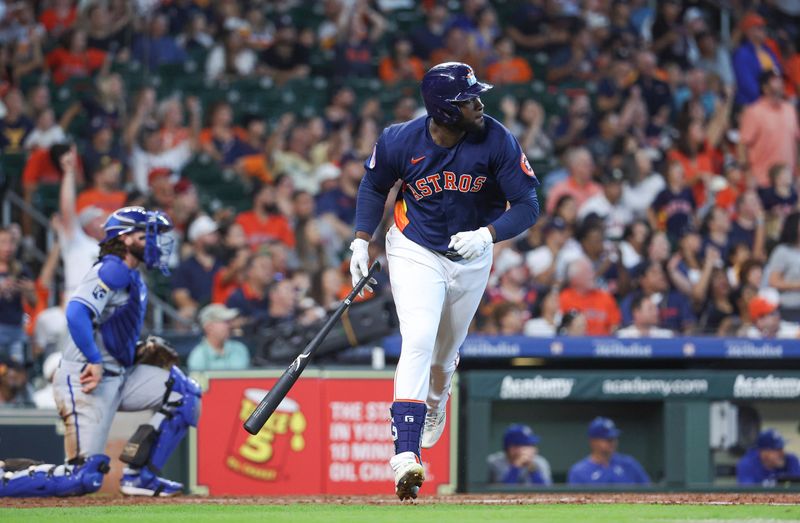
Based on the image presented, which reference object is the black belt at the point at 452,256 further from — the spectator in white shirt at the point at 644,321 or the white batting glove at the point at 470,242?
the spectator in white shirt at the point at 644,321

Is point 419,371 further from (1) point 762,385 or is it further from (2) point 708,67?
(2) point 708,67

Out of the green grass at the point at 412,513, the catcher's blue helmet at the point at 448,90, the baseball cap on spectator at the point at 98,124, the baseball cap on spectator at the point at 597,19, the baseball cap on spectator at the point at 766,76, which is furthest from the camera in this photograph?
the baseball cap on spectator at the point at 597,19

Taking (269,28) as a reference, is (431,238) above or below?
below

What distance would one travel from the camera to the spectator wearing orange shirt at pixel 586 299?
460 inches

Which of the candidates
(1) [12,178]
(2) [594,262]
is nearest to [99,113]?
(1) [12,178]

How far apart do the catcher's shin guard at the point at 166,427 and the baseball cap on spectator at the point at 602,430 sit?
313 centimetres

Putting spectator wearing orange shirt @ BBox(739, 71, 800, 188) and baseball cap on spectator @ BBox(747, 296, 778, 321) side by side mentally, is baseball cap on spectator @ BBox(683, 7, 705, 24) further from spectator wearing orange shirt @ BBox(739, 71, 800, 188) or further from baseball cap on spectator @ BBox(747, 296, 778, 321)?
baseball cap on spectator @ BBox(747, 296, 778, 321)

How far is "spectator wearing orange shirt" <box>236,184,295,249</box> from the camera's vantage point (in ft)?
42.9

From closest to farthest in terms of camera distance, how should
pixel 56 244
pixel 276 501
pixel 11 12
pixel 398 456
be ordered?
pixel 398 456
pixel 276 501
pixel 56 244
pixel 11 12

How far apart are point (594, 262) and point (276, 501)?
18.8 ft

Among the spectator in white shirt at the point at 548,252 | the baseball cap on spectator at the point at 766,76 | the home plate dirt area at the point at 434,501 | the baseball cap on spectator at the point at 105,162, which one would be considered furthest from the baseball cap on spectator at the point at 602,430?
the baseball cap on spectator at the point at 766,76

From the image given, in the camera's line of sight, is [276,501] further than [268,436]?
No

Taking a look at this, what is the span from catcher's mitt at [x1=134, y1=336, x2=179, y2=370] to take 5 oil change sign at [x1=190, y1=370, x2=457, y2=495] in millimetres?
1478

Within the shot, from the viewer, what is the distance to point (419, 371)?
682 cm
